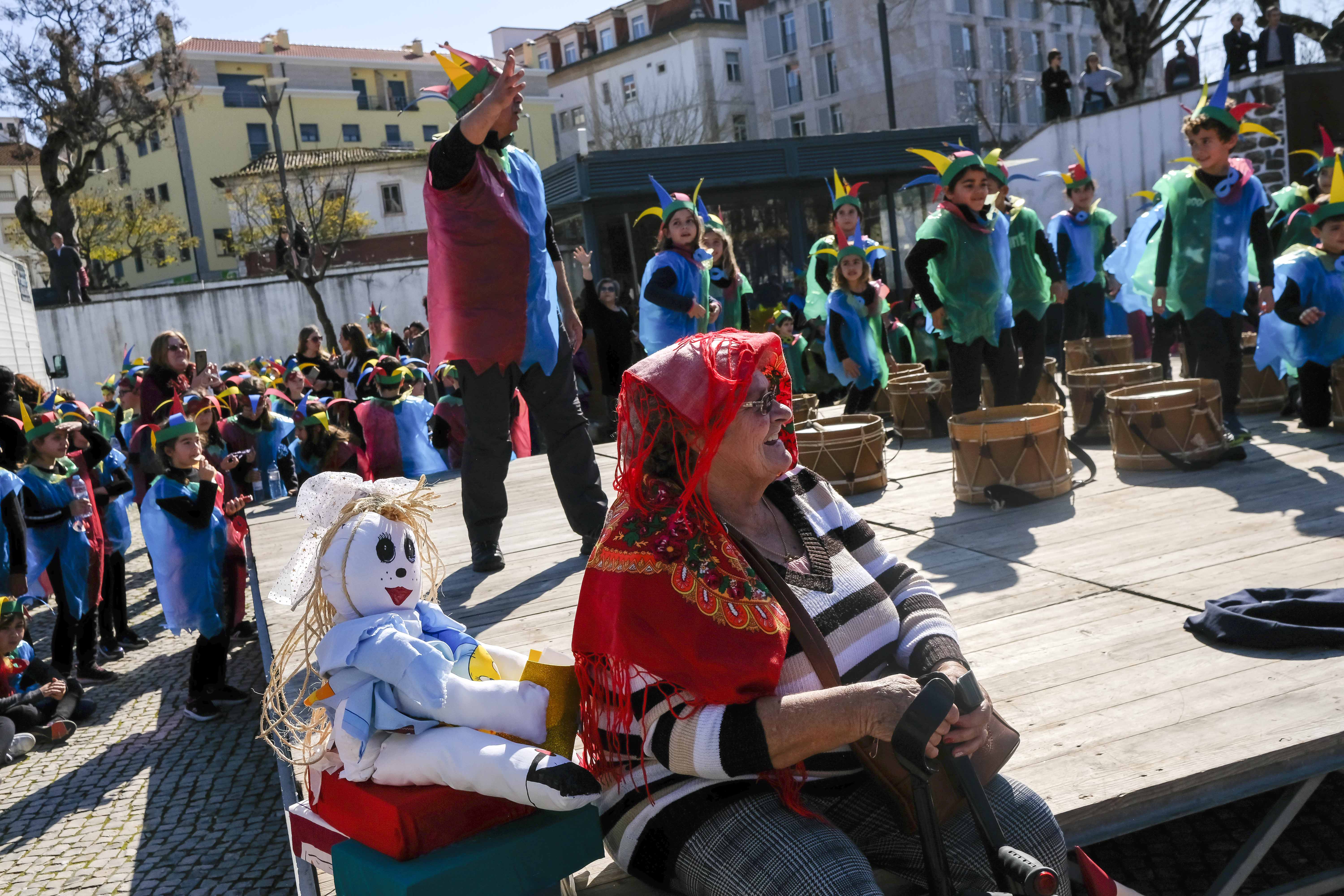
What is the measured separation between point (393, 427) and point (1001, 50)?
150 ft

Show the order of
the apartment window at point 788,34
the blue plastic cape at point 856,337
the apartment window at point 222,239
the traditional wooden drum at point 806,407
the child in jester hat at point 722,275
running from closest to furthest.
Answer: the traditional wooden drum at point 806,407, the blue plastic cape at point 856,337, the child in jester hat at point 722,275, the apartment window at point 222,239, the apartment window at point 788,34

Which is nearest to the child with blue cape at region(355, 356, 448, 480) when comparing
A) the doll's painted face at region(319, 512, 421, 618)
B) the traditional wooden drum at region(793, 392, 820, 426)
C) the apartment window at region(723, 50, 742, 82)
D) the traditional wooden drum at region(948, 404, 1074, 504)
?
the traditional wooden drum at region(793, 392, 820, 426)

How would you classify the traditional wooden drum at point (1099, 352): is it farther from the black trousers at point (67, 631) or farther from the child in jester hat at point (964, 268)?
the black trousers at point (67, 631)

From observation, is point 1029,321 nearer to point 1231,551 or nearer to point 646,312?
point 646,312

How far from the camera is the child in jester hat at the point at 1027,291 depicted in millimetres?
6680

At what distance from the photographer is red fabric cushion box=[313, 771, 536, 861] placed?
6.20 ft

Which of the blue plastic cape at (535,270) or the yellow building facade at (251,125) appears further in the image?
the yellow building facade at (251,125)

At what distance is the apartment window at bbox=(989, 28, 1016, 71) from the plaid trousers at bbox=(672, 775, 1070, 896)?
4881 centimetres

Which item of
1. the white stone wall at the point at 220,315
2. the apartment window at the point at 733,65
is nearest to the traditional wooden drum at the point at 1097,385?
the white stone wall at the point at 220,315

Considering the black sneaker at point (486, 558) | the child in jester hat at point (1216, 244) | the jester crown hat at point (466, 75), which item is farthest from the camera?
the child in jester hat at point (1216, 244)

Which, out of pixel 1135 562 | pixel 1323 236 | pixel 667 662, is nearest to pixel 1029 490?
pixel 1135 562

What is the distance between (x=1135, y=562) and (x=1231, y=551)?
1.09 feet

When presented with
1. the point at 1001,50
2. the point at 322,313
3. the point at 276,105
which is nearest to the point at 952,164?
the point at 322,313

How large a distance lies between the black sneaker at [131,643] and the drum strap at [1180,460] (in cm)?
561
